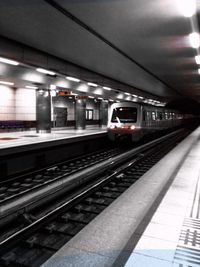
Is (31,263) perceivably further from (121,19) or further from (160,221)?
(121,19)

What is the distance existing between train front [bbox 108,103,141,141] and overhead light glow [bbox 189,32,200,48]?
5653mm

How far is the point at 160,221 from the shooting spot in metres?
4.08

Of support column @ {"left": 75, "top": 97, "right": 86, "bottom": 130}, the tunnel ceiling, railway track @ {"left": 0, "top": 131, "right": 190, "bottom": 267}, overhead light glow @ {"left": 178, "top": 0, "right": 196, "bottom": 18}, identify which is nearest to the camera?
railway track @ {"left": 0, "top": 131, "right": 190, "bottom": 267}

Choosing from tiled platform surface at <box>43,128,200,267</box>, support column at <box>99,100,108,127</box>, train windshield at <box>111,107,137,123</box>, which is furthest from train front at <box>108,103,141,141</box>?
support column at <box>99,100,108,127</box>

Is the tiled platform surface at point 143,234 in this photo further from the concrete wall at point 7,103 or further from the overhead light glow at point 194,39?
the concrete wall at point 7,103

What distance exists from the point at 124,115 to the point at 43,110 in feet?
17.6

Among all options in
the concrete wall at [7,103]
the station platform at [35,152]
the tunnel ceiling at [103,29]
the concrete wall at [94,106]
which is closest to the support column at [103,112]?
the concrete wall at [94,106]

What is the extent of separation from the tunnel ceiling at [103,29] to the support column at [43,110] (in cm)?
466

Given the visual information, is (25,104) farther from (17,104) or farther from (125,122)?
(125,122)

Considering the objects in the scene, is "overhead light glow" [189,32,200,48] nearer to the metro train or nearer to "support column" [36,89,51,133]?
the metro train

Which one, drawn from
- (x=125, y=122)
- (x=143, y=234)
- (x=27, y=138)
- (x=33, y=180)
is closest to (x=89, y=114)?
(x=125, y=122)

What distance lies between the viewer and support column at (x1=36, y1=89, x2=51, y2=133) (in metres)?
17.3

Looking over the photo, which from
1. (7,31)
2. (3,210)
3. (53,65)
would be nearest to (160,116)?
(53,65)

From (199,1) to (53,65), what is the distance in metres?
7.63
